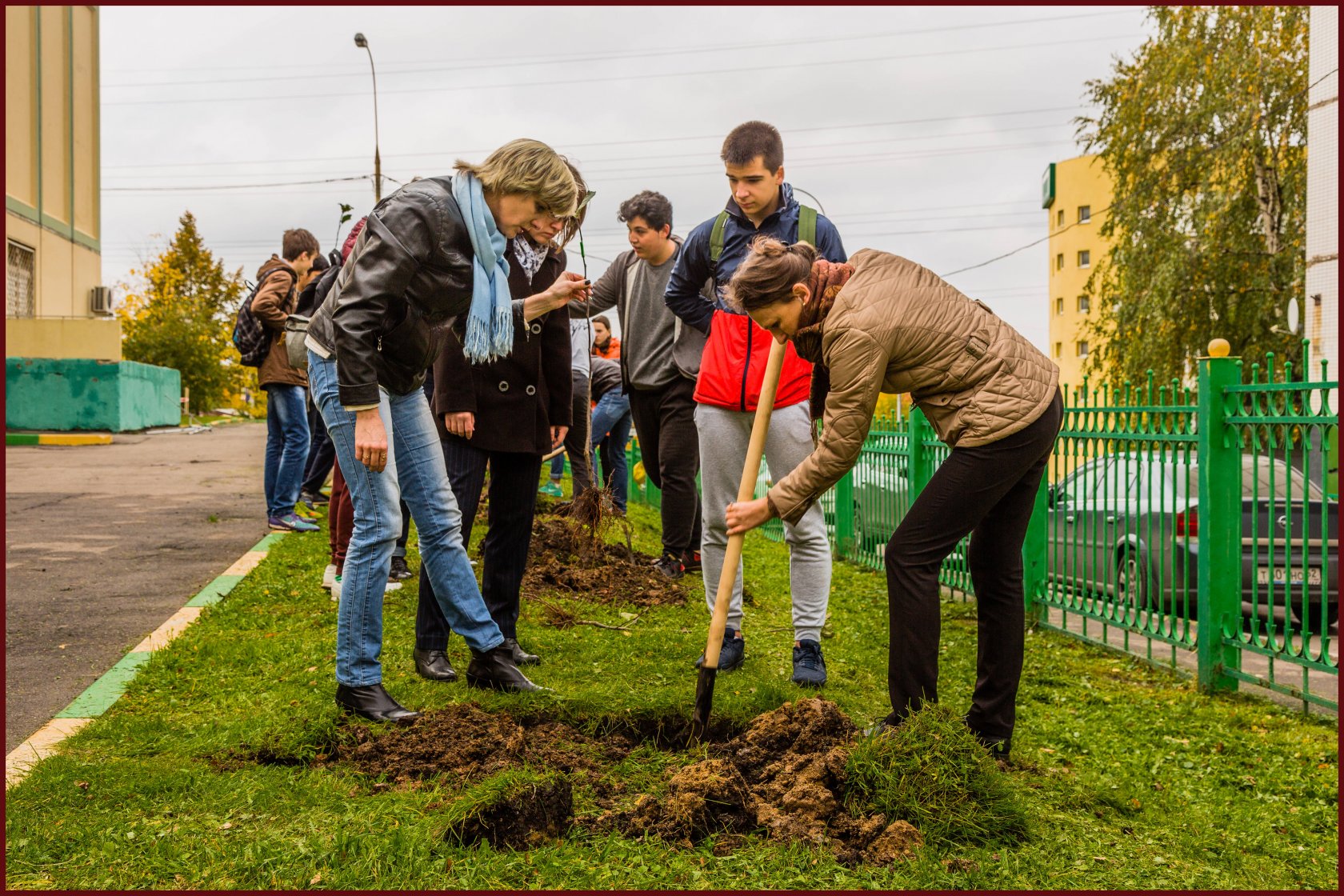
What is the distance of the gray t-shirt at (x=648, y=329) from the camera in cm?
631

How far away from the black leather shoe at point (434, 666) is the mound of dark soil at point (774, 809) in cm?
134

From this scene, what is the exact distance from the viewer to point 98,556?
23.7ft

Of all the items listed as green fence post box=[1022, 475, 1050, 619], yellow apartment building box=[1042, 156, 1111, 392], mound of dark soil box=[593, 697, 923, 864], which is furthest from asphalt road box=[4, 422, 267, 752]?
yellow apartment building box=[1042, 156, 1111, 392]

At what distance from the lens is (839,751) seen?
3049 mm

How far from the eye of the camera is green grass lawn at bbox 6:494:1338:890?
2.53 meters

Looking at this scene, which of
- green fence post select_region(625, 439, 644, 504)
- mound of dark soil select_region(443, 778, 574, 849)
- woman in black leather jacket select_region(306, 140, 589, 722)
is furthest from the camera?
green fence post select_region(625, 439, 644, 504)

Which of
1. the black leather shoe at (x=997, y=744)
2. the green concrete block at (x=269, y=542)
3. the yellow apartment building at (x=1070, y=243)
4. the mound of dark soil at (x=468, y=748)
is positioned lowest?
the black leather shoe at (x=997, y=744)

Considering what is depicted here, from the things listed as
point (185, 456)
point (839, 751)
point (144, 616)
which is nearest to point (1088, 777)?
point (839, 751)

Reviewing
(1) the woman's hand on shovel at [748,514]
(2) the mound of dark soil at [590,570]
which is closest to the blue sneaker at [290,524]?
(2) the mound of dark soil at [590,570]

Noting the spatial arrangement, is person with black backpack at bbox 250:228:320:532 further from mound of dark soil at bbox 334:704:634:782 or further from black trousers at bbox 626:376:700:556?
mound of dark soil at bbox 334:704:634:782

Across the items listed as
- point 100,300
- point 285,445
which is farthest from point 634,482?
point 100,300

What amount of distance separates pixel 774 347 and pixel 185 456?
16464 mm

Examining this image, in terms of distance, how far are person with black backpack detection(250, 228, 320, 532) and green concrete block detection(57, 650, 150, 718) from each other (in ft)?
10.8

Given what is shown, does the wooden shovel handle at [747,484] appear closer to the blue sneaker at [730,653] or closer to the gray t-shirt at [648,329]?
the blue sneaker at [730,653]
